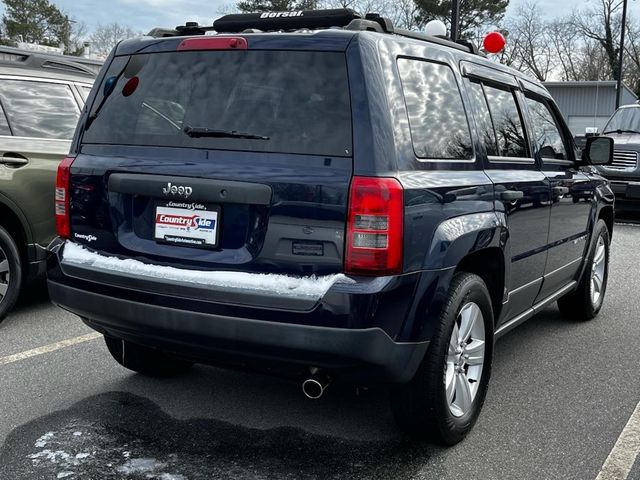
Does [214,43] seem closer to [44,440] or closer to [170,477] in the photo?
[170,477]

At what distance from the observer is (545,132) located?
473cm

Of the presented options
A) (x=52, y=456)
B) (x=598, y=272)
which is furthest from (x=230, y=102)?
(x=598, y=272)

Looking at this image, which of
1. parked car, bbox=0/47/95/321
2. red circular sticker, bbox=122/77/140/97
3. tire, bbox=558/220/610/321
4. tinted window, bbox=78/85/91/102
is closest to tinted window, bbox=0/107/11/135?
parked car, bbox=0/47/95/321

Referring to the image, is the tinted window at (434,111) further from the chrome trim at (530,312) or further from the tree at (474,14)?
the tree at (474,14)

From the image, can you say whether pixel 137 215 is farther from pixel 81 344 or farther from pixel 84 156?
pixel 81 344

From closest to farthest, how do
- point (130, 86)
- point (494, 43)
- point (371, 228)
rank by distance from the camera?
point (371, 228) → point (130, 86) → point (494, 43)

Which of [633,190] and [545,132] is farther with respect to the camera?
[633,190]

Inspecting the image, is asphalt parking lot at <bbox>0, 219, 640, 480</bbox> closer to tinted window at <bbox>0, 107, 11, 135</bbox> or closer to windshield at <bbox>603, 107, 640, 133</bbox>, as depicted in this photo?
tinted window at <bbox>0, 107, 11, 135</bbox>

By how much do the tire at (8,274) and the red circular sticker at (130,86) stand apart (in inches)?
88.5

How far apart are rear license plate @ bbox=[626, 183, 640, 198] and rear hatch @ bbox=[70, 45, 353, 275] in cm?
1040

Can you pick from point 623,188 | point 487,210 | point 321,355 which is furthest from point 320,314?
point 623,188

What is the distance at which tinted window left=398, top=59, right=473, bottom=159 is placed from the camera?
310cm

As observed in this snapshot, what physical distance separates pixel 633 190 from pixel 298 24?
1017 cm

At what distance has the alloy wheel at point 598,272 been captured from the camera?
19.0 ft
